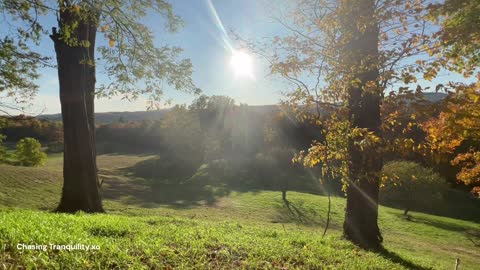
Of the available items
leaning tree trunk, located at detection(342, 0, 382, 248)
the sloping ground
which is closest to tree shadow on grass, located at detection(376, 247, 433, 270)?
leaning tree trunk, located at detection(342, 0, 382, 248)

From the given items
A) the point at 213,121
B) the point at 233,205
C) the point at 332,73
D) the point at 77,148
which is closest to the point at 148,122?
the point at 213,121

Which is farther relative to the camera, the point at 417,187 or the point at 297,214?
the point at 417,187

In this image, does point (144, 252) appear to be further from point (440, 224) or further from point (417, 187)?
point (417, 187)

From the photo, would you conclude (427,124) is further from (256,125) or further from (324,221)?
(256,125)

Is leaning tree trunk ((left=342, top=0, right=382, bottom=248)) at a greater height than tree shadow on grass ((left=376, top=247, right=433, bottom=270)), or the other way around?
leaning tree trunk ((left=342, top=0, right=382, bottom=248))

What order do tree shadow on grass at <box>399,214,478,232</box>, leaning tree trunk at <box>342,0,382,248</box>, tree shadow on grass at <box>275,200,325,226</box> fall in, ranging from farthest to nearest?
1. tree shadow on grass at <box>399,214,478,232</box>
2. tree shadow on grass at <box>275,200,325,226</box>
3. leaning tree trunk at <box>342,0,382,248</box>

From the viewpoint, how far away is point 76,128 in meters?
13.7

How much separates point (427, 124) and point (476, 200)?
158ft

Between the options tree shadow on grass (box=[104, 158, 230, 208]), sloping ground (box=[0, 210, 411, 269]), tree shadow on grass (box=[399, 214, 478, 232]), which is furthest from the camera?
tree shadow on grass (box=[399, 214, 478, 232])

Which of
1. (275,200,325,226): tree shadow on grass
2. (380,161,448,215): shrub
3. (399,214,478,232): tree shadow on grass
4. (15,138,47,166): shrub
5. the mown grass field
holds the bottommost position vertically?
(399,214,478,232): tree shadow on grass

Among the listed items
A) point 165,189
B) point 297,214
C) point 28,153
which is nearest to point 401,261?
point 297,214

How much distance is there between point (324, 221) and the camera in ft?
95.7

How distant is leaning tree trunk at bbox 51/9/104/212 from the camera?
13438 mm

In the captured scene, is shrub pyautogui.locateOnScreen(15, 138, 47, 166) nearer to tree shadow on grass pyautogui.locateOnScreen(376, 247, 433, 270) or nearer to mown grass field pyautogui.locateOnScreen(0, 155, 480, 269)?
mown grass field pyautogui.locateOnScreen(0, 155, 480, 269)
